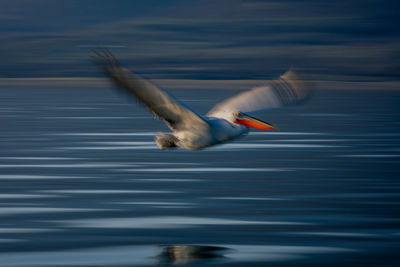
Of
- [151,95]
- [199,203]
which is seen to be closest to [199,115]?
[151,95]

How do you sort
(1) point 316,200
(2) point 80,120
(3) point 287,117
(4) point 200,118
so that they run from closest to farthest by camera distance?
(4) point 200,118
(1) point 316,200
(2) point 80,120
(3) point 287,117

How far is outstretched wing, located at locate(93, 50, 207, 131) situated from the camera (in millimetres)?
11703

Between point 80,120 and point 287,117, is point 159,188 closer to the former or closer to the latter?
point 80,120

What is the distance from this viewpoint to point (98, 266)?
1090 centimetres

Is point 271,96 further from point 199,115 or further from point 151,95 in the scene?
point 151,95

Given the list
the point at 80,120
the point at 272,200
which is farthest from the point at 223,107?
the point at 80,120

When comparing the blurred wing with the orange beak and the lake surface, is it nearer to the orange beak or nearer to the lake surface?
the orange beak

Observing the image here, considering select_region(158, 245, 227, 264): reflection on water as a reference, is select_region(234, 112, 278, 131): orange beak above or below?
above

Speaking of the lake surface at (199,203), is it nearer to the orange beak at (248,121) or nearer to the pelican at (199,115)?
the pelican at (199,115)

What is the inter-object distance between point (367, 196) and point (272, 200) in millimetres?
1552

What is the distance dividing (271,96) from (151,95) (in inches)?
158

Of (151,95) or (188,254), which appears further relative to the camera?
(151,95)

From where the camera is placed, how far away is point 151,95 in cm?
1223

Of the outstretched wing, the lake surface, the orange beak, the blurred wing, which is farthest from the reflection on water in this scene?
the blurred wing
